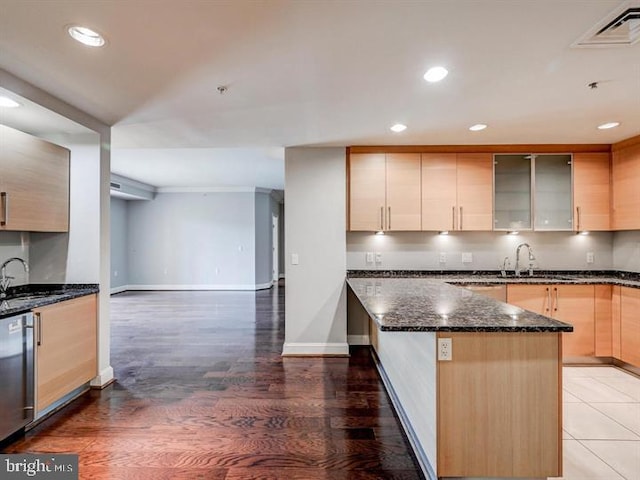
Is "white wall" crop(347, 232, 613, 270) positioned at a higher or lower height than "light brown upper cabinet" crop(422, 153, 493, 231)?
lower

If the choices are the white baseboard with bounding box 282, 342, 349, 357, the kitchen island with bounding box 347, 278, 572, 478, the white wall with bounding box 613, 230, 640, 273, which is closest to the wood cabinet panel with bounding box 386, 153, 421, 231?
the white baseboard with bounding box 282, 342, 349, 357

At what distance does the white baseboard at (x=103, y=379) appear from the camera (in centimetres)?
286

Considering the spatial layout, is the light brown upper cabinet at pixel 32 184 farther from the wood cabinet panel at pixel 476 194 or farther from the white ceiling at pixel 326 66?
the wood cabinet panel at pixel 476 194

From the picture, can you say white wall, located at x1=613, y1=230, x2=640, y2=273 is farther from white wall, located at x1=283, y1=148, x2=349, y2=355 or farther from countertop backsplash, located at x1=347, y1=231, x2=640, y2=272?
white wall, located at x1=283, y1=148, x2=349, y2=355

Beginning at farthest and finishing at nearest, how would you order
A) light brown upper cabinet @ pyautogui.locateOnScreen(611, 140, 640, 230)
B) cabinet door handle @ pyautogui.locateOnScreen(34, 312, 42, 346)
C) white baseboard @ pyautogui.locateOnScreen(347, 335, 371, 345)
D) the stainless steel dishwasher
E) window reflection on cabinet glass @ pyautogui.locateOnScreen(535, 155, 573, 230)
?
white baseboard @ pyautogui.locateOnScreen(347, 335, 371, 345), window reflection on cabinet glass @ pyautogui.locateOnScreen(535, 155, 573, 230), light brown upper cabinet @ pyautogui.locateOnScreen(611, 140, 640, 230), cabinet door handle @ pyautogui.locateOnScreen(34, 312, 42, 346), the stainless steel dishwasher

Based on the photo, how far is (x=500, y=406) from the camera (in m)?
1.56

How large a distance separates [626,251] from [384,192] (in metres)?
2.87

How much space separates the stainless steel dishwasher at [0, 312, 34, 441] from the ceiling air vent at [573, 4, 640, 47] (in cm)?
372

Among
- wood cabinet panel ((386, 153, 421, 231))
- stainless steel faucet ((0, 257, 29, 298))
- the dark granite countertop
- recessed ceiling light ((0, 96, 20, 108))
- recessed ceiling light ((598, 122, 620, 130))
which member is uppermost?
recessed ceiling light ((598, 122, 620, 130))

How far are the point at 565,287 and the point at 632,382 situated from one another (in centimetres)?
96

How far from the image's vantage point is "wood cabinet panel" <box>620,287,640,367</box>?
3.05 metres

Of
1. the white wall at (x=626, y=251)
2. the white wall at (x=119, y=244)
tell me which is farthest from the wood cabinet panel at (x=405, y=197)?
the white wall at (x=119, y=244)

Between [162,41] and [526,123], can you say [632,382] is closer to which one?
[526,123]

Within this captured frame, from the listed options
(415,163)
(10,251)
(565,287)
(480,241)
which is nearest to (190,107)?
(10,251)
